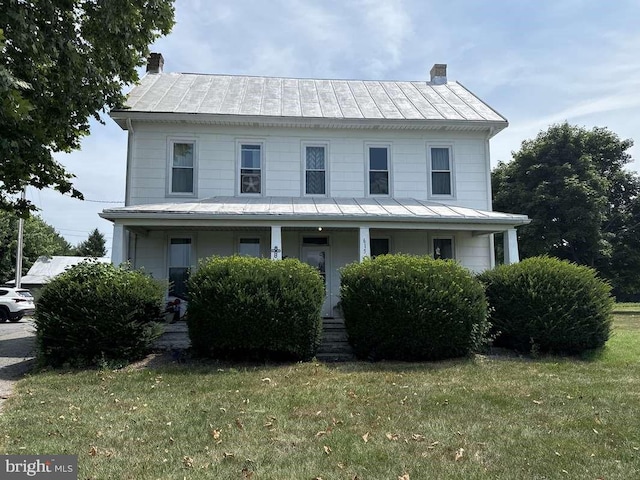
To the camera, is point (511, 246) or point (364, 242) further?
point (511, 246)

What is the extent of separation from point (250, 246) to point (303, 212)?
110 inches

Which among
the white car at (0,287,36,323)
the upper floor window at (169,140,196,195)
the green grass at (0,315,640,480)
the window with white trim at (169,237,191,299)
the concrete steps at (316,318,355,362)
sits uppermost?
the upper floor window at (169,140,196,195)

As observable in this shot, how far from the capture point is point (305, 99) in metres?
14.2

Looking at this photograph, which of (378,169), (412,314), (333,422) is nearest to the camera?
(333,422)

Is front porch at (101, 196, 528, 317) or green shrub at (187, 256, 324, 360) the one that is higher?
front porch at (101, 196, 528, 317)

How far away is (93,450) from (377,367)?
4.81 m

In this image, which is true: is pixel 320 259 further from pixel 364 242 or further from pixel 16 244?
pixel 16 244

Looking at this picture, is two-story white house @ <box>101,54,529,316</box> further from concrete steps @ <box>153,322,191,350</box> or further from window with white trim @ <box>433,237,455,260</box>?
concrete steps @ <box>153,322,191,350</box>

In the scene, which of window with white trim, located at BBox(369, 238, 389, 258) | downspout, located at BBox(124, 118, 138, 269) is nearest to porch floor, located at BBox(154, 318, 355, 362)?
downspout, located at BBox(124, 118, 138, 269)

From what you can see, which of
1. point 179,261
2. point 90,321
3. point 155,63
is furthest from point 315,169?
point 155,63

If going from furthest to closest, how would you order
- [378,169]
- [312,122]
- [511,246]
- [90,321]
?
[378,169] → [312,122] → [511,246] → [90,321]

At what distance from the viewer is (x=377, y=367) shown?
778 centimetres

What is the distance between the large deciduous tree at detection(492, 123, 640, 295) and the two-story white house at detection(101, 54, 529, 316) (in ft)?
35.7

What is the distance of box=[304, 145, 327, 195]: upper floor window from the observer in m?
12.8
